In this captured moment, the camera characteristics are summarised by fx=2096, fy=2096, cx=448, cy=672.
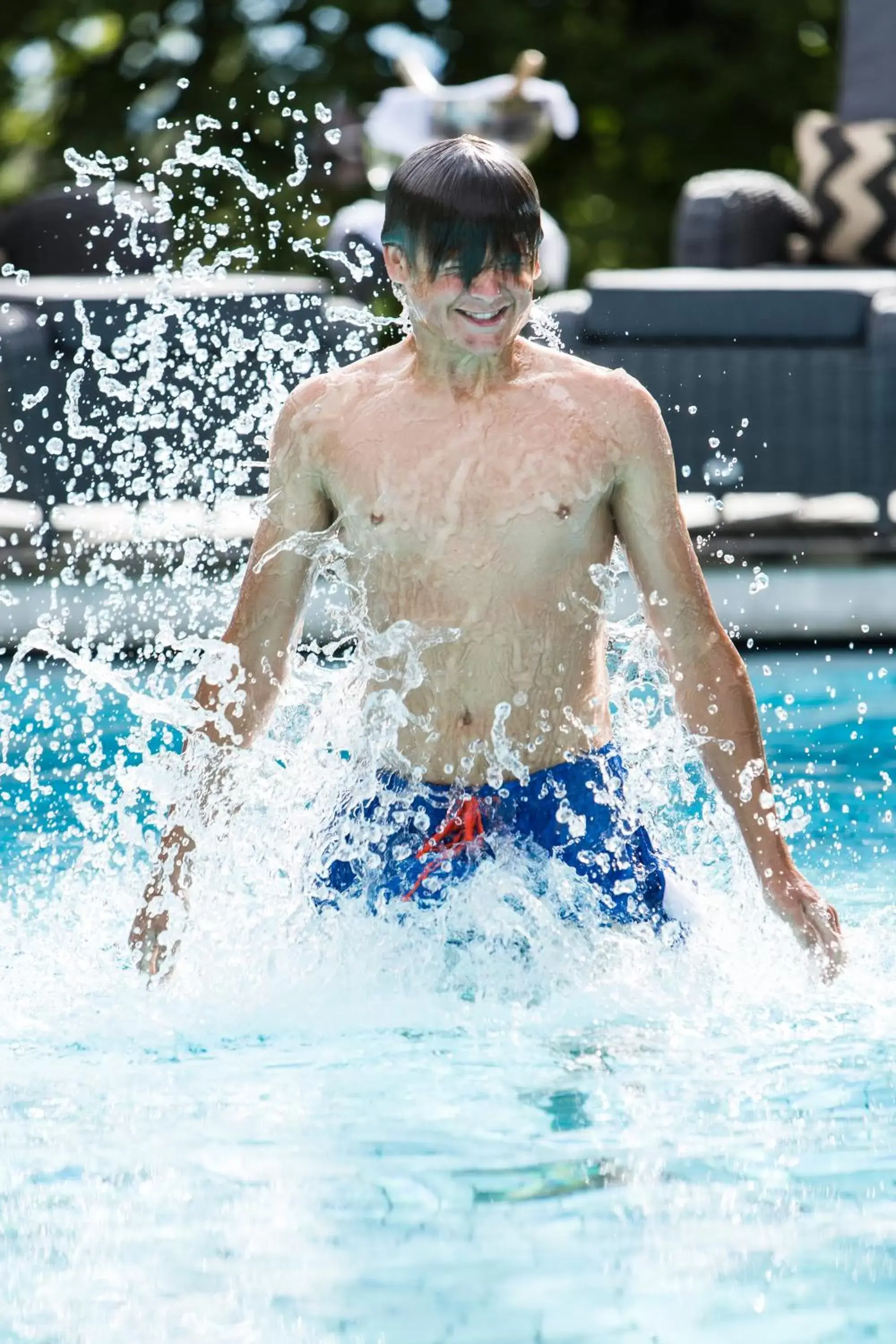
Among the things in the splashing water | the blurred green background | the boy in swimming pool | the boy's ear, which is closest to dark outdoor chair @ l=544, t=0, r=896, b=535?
the splashing water

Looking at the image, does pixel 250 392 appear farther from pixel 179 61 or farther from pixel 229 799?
pixel 179 61

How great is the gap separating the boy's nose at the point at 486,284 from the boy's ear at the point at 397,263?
0.08 metres

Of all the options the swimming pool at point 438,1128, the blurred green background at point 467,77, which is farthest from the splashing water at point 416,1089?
the blurred green background at point 467,77

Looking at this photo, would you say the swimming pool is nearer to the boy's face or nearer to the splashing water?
the splashing water

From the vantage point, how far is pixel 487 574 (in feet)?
8.02

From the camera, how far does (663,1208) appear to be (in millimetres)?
2109

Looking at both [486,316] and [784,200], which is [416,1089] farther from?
[784,200]

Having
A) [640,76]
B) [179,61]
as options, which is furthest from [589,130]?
[179,61]

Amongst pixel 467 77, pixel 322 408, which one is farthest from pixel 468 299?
pixel 467 77

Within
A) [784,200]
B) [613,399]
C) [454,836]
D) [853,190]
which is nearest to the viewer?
[613,399]

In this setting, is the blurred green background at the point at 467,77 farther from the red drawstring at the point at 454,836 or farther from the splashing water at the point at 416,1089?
the red drawstring at the point at 454,836

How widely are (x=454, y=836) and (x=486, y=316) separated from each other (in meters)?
0.62

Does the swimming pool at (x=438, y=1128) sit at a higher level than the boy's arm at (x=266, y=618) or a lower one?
lower

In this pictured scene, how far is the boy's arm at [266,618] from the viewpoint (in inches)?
97.1
